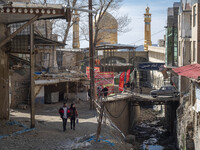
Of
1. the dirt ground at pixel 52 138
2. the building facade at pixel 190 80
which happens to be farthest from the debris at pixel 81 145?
the building facade at pixel 190 80

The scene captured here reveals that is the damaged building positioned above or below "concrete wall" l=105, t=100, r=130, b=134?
above

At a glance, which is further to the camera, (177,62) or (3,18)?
(177,62)

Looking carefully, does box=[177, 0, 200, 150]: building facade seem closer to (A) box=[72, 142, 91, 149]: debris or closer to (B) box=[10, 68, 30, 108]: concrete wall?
(A) box=[72, 142, 91, 149]: debris

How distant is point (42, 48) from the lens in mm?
27281

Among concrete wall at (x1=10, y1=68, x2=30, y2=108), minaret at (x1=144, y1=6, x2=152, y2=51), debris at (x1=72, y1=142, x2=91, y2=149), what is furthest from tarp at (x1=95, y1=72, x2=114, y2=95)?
minaret at (x1=144, y1=6, x2=152, y2=51)

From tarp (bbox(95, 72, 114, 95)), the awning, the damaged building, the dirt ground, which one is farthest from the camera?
tarp (bbox(95, 72, 114, 95))

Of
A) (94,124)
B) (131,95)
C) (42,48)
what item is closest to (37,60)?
(42,48)

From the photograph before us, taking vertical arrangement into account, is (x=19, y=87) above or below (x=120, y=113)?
above

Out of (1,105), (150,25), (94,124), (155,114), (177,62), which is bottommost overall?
(155,114)

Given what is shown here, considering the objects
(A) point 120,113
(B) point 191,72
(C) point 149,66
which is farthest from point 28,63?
(C) point 149,66

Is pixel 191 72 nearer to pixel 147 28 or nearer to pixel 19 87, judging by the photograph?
pixel 19 87

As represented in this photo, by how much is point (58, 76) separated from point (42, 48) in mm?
4175

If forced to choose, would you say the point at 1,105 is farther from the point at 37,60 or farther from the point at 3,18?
the point at 37,60

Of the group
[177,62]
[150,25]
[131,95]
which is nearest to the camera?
[131,95]
